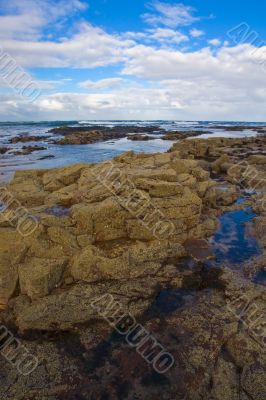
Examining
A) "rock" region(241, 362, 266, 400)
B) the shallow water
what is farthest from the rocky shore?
the shallow water

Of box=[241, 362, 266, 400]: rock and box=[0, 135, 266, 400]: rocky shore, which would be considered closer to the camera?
box=[241, 362, 266, 400]: rock

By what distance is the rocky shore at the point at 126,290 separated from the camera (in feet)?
20.1

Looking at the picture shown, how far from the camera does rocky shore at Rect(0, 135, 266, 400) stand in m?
6.14

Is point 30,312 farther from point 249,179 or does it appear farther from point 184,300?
point 249,179

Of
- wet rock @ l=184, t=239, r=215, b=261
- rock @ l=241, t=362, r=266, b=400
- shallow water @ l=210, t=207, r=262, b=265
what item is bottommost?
rock @ l=241, t=362, r=266, b=400

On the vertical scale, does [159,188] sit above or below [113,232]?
above

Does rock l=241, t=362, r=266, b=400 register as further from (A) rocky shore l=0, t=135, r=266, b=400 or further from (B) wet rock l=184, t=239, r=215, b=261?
(B) wet rock l=184, t=239, r=215, b=261

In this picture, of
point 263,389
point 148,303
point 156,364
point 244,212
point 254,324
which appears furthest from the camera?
point 244,212

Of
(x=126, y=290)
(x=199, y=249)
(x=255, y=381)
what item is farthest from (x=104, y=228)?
(x=255, y=381)

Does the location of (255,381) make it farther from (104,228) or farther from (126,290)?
(104,228)

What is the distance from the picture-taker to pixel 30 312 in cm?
770

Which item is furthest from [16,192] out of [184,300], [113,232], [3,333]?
[184,300]

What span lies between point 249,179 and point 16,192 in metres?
14.0

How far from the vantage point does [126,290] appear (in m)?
8.49
